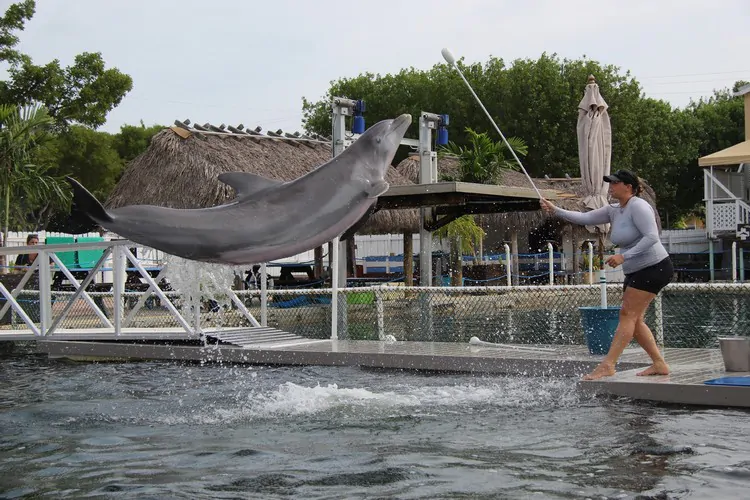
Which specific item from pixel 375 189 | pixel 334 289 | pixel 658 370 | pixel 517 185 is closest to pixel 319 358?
pixel 334 289

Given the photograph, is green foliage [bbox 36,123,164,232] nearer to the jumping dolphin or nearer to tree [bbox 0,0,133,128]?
tree [bbox 0,0,133,128]

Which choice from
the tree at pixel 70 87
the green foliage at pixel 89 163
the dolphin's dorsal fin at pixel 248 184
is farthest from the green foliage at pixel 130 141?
the dolphin's dorsal fin at pixel 248 184

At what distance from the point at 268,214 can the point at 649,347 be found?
4.39 meters

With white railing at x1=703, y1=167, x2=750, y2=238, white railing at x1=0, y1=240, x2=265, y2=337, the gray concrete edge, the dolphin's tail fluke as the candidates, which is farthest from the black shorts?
white railing at x1=703, y1=167, x2=750, y2=238

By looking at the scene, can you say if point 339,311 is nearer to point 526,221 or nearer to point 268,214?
point 268,214

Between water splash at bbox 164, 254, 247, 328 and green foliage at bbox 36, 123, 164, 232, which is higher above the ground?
green foliage at bbox 36, 123, 164, 232

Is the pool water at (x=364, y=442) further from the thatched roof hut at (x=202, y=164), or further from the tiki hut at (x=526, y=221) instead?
the tiki hut at (x=526, y=221)

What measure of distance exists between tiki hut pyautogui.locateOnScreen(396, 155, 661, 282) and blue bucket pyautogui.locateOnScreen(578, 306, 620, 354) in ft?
57.6

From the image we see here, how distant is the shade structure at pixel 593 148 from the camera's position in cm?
1466

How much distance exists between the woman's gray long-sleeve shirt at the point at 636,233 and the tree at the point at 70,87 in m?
24.5

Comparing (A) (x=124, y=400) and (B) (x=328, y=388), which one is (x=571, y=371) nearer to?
(B) (x=328, y=388)

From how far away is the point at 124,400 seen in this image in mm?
8898

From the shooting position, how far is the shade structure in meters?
14.7

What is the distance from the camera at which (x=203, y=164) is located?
20.3m
